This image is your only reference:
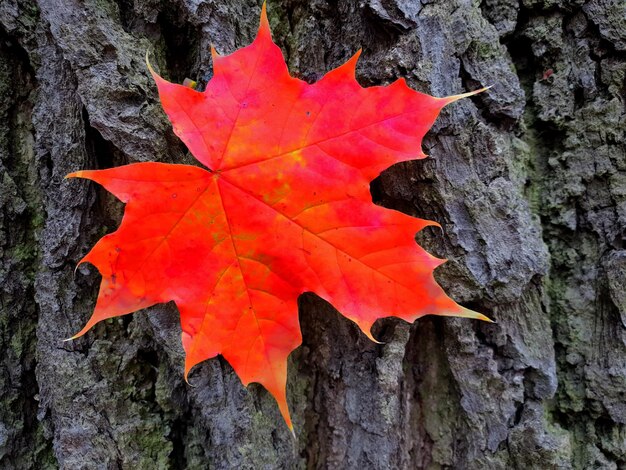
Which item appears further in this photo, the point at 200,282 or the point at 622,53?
the point at 622,53

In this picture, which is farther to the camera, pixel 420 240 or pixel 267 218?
pixel 420 240

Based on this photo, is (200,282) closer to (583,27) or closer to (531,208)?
(531,208)

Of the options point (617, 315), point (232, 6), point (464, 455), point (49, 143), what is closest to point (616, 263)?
point (617, 315)

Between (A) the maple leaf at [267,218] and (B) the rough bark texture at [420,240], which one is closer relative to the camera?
(A) the maple leaf at [267,218]

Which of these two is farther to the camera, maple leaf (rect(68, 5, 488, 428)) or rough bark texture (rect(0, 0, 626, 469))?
rough bark texture (rect(0, 0, 626, 469))
